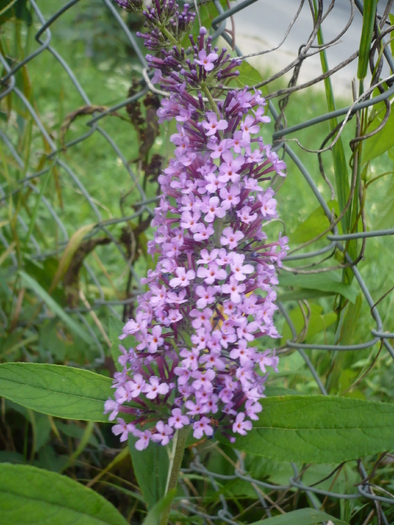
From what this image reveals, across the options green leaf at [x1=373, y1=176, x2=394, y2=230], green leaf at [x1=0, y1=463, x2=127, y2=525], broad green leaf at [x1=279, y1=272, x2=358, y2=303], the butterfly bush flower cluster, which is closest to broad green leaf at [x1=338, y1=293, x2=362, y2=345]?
broad green leaf at [x1=279, y1=272, x2=358, y2=303]

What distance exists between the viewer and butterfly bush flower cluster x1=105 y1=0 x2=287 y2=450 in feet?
2.30

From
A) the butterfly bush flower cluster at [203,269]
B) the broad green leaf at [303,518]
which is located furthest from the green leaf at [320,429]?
the broad green leaf at [303,518]

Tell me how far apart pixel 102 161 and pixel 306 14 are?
1.87m

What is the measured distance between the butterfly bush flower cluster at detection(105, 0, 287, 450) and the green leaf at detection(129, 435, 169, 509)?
0.11 meters

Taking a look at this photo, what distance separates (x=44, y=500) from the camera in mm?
658

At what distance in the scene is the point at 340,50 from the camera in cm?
324

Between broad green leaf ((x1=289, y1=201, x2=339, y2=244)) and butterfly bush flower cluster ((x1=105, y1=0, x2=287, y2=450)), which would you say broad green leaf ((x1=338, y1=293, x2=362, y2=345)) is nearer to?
broad green leaf ((x1=289, y1=201, x2=339, y2=244))

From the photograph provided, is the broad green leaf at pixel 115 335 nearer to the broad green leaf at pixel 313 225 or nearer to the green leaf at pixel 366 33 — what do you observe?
the broad green leaf at pixel 313 225

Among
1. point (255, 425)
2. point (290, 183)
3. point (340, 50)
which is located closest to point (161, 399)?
point (255, 425)

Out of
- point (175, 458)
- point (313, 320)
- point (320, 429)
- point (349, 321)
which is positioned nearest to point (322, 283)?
point (349, 321)

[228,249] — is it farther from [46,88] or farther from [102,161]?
[46,88]

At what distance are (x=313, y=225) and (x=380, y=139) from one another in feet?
0.77

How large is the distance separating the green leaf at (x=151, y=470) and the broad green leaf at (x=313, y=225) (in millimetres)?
544

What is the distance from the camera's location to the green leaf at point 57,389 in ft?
2.49
